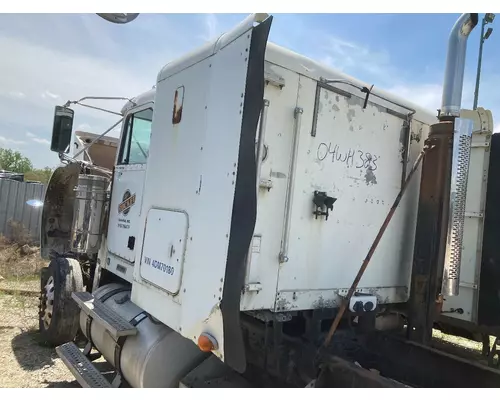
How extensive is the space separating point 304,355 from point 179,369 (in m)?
0.95

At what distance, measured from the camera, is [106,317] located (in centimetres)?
361

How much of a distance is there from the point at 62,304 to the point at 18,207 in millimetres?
9124

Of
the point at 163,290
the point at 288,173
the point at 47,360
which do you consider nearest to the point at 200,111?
the point at 288,173

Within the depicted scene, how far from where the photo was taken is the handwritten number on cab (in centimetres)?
286

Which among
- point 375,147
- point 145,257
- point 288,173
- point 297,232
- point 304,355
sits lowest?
point 304,355

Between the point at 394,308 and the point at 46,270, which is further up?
the point at 394,308

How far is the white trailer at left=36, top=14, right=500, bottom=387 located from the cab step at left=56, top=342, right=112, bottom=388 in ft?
0.06

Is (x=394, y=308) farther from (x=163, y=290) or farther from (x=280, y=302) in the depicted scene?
(x=163, y=290)

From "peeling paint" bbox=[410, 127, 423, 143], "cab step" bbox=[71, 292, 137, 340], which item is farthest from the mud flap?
"peeling paint" bbox=[410, 127, 423, 143]

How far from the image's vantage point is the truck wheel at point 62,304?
480 cm

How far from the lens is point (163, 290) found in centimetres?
286

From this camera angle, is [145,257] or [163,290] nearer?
[163,290]

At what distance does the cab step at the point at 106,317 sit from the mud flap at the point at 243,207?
1.33 meters

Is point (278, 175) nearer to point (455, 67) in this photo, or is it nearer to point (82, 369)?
point (455, 67)
